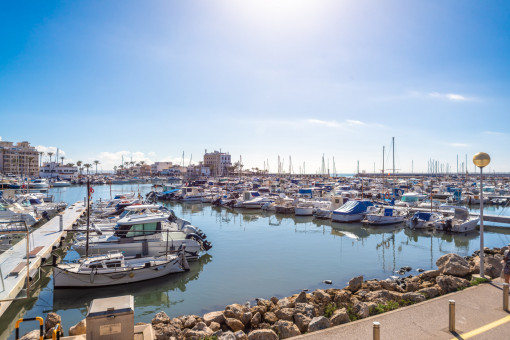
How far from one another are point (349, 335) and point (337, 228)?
28469 millimetres

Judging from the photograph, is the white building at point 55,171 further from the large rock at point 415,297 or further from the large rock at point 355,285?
the large rock at point 415,297

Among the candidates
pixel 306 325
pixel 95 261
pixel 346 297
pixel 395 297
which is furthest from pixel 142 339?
pixel 95 261

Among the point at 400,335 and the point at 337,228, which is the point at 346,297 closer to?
the point at 400,335

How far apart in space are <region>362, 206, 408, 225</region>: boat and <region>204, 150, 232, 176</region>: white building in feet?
464

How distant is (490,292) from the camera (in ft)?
34.8

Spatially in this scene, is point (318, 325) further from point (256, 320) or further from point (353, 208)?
point (353, 208)

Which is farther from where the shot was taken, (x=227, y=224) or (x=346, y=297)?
(x=227, y=224)

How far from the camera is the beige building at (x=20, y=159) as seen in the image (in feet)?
462

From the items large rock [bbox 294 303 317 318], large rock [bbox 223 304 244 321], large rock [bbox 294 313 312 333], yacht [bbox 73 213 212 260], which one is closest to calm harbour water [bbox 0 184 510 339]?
yacht [bbox 73 213 212 260]

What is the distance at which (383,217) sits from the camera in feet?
116

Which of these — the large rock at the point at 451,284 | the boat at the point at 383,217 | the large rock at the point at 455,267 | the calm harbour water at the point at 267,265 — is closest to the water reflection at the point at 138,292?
the calm harbour water at the point at 267,265

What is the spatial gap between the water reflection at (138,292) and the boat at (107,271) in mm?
270

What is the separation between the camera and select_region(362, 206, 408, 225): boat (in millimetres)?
35281

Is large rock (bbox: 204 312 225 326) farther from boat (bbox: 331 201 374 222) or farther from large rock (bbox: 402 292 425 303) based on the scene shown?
boat (bbox: 331 201 374 222)
